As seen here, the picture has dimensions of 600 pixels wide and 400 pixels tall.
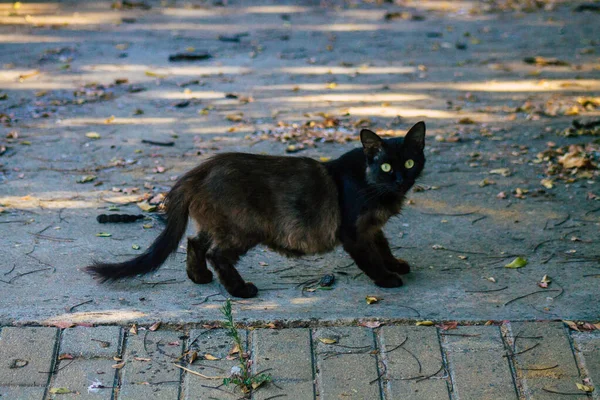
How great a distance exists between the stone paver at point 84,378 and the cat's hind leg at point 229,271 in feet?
2.54

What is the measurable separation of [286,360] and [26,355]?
1.20 metres

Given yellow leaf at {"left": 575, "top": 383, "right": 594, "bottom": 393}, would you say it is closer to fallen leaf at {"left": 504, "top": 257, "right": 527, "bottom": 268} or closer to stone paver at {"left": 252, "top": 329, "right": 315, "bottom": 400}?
fallen leaf at {"left": 504, "top": 257, "right": 527, "bottom": 268}

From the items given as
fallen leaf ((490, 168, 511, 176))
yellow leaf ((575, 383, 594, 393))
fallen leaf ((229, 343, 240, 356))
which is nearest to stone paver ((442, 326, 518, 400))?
yellow leaf ((575, 383, 594, 393))

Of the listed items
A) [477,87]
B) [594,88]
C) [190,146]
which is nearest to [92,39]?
[190,146]

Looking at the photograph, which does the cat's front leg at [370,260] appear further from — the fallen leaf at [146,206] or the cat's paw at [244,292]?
the fallen leaf at [146,206]

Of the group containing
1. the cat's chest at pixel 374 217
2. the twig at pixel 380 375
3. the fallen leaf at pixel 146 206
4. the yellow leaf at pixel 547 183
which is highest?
the cat's chest at pixel 374 217

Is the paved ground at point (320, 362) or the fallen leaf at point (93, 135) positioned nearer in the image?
the paved ground at point (320, 362)

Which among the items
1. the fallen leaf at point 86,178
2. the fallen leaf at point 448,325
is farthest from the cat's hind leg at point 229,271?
the fallen leaf at point 86,178

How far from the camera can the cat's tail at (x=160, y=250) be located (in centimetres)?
423

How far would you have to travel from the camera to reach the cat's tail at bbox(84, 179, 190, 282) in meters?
4.23

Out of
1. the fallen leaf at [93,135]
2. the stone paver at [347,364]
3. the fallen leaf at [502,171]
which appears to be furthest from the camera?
the fallen leaf at [93,135]

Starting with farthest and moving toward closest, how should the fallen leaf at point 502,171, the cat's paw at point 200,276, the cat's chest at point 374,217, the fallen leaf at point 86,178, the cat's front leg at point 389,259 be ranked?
the fallen leaf at point 502,171 < the fallen leaf at point 86,178 < the cat's front leg at point 389,259 < the cat's paw at point 200,276 < the cat's chest at point 374,217

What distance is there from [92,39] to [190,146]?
377 centimetres

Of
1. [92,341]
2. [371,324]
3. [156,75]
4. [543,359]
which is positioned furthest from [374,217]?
[156,75]
